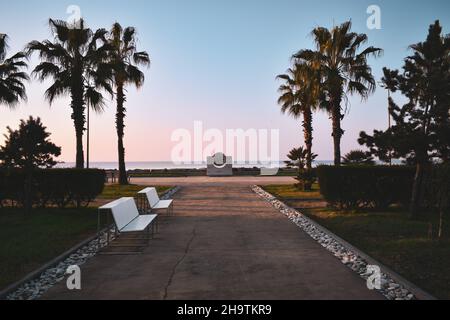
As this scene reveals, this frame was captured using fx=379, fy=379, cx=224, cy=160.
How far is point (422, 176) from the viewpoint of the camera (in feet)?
39.0

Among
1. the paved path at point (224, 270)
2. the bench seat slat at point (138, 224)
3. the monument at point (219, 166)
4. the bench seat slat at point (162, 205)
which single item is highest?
the monument at point (219, 166)

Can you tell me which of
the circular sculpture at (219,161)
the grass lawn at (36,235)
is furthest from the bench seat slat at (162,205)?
the circular sculpture at (219,161)

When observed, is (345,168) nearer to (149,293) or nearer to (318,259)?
(318,259)

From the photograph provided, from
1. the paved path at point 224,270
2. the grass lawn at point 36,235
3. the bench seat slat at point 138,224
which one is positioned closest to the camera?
the paved path at point 224,270

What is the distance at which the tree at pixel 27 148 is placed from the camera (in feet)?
41.7

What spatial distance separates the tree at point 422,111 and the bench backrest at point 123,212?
25.7 feet

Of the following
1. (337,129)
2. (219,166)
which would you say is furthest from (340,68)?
(219,166)

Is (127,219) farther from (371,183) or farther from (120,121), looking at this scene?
(120,121)

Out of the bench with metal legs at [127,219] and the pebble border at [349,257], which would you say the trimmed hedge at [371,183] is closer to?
the pebble border at [349,257]

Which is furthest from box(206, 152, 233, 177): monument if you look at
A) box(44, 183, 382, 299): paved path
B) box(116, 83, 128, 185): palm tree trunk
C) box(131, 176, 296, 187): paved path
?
box(44, 183, 382, 299): paved path

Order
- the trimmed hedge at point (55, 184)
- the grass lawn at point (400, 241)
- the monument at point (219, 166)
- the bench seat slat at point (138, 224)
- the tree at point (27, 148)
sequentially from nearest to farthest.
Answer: the grass lawn at point (400, 241) → the bench seat slat at point (138, 224) → the tree at point (27, 148) → the trimmed hedge at point (55, 184) → the monument at point (219, 166)
